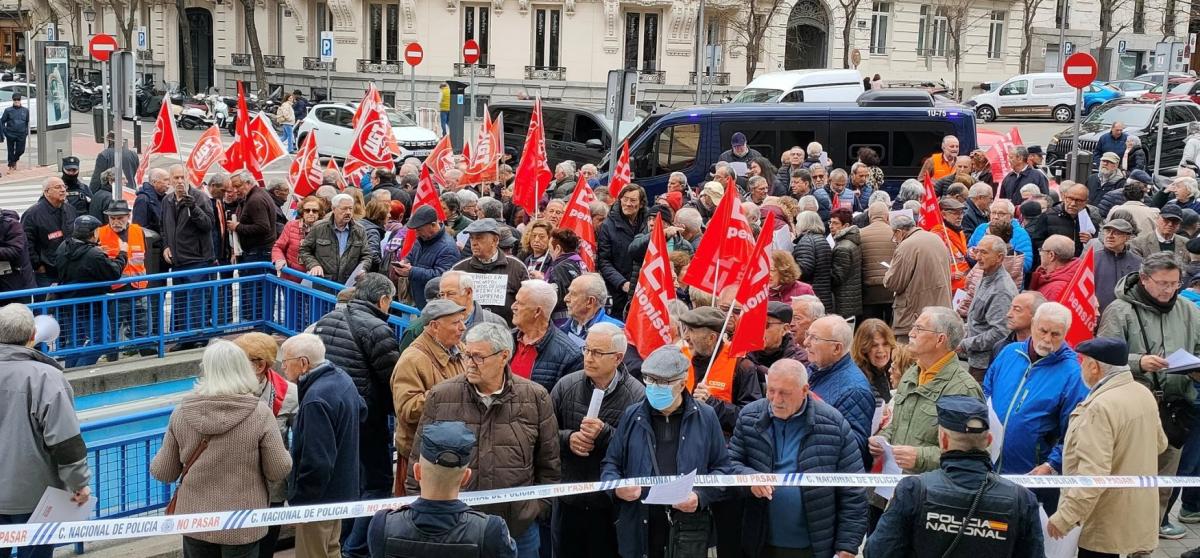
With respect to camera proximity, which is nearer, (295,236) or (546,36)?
(295,236)

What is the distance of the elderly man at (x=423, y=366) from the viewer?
6.50 m

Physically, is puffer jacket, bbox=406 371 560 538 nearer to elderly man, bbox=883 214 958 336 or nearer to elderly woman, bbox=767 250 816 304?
elderly woman, bbox=767 250 816 304

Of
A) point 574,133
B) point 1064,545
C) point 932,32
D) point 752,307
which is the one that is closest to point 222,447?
point 752,307

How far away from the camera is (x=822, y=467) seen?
5.67m

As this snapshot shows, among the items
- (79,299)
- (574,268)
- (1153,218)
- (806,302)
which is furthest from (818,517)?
(79,299)

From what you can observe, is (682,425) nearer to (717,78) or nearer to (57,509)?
(57,509)

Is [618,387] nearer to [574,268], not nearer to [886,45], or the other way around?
[574,268]

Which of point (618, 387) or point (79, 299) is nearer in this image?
point (618, 387)

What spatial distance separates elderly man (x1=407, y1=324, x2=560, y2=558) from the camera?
581cm

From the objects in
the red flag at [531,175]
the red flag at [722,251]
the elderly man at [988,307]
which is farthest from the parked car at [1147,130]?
the red flag at [722,251]

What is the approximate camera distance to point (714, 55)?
110 ft

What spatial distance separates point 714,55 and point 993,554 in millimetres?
29791

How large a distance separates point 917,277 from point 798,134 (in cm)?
875

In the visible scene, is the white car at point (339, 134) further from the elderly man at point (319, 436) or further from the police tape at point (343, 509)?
the police tape at point (343, 509)
